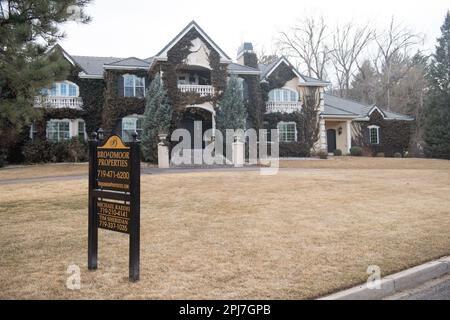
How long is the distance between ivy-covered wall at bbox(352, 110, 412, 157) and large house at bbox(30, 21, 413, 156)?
1.94 m

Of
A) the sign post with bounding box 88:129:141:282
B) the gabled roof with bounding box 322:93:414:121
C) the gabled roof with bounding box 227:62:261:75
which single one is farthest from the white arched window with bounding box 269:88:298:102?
the sign post with bounding box 88:129:141:282

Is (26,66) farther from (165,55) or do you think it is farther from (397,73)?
(397,73)

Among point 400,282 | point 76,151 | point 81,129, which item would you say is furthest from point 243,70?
point 400,282

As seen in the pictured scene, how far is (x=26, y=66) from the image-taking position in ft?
31.7

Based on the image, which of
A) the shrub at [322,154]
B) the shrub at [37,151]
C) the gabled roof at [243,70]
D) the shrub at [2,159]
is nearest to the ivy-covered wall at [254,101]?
the gabled roof at [243,70]

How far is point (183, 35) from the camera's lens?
86.5 ft

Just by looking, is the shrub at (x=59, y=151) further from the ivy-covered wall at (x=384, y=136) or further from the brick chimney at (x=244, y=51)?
the ivy-covered wall at (x=384, y=136)

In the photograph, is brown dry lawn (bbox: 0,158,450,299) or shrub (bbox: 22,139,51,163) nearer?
brown dry lawn (bbox: 0,158,450,299)

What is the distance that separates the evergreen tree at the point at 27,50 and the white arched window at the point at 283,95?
2286 centimetres

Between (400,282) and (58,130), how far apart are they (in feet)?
89.9

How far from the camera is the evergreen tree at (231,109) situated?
2644 centimetres

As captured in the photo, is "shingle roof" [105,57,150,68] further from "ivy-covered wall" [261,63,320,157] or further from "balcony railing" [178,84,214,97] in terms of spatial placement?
"ivy-covered wall" [261,63,320,157]

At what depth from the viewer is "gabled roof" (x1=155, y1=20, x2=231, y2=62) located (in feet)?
84.9
